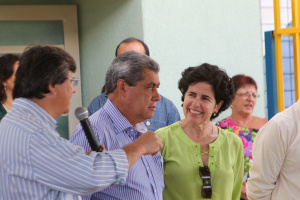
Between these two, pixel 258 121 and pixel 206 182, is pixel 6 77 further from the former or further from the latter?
pixel 258 121

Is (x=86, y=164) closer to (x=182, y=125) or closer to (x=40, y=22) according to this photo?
(x=182, y=125)

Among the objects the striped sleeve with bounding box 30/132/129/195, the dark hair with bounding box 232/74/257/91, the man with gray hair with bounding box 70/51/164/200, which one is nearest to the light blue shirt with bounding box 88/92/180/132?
the man with gray hair with bounding box 70/51/164/200

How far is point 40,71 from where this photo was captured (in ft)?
6.57

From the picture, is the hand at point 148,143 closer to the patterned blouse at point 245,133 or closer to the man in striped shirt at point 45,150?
the man in striped shirt at point 45,150

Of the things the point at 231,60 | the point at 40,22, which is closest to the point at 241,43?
the point at 231,60

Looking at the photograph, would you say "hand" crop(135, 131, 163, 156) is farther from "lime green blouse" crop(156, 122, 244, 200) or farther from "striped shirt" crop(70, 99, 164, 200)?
"lime green blouse" crop(156, 122, 244, 200)

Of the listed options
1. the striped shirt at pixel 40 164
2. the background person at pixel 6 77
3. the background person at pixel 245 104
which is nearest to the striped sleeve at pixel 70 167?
the striped shirt at pixel 40 164

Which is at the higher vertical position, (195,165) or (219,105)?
(219,105)

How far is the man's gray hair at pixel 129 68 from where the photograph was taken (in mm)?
2594

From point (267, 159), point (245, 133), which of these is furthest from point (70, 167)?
point (245, 133)

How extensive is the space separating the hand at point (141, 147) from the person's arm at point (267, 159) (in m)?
0.85

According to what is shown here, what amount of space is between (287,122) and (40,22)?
3513 mm

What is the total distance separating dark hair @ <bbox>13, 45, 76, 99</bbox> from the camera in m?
1.98

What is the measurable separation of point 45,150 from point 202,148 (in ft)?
5.28
